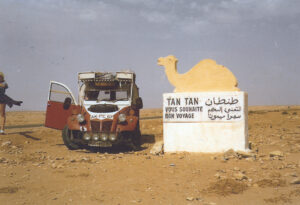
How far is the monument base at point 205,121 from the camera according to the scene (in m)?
7.92

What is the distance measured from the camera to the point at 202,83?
841 cm

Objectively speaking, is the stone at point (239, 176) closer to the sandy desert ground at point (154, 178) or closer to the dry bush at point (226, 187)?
the sandy desert ground at point (154, 178)

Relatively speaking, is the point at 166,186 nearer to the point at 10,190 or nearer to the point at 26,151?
the point at 10,190

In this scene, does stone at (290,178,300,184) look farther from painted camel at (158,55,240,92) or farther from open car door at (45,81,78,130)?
open car door at (45,81,78,130)

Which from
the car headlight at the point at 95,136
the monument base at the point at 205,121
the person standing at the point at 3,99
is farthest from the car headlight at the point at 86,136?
the person standing at the point at 3,99

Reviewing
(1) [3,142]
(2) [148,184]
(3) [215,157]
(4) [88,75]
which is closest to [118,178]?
(2) [148,184]

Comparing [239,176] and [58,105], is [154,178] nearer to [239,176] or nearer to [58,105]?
[239,176]

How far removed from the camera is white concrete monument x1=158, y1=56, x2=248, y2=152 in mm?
7941

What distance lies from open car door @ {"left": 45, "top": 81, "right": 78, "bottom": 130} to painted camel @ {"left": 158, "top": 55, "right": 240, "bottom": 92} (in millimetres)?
3495

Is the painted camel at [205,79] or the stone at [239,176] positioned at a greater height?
the painted camel at [205,79]

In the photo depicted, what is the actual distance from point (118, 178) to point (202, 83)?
386 centimetres

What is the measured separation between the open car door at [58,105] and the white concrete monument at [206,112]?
3440 millimetres

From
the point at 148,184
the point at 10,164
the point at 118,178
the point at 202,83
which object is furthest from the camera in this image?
the point at 202,83

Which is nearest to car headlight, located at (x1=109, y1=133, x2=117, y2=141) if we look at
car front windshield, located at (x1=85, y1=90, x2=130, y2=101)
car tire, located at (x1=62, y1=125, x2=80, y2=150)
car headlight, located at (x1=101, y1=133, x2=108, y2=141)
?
car headlight, located at (x1=101, y1=133, x2=108, y2=141)
